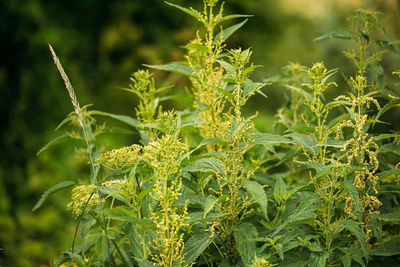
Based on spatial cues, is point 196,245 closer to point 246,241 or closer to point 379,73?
point 246,241

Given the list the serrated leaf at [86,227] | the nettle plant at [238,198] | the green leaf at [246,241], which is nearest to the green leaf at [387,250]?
the nettle plant at [238,198]

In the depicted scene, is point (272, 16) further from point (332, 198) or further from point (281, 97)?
point (332, 198)

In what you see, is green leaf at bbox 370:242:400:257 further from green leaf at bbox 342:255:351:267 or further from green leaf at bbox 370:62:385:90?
green leaf at bbox 370:62:385:90

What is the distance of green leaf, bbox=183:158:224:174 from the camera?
136 cm

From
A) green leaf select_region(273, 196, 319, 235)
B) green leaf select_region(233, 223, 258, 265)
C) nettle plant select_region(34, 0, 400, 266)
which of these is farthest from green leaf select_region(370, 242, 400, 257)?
green leaf select_region(233, 223, 258, 265)

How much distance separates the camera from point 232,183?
142 centimetres

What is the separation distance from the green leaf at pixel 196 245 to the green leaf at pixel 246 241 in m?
0.09

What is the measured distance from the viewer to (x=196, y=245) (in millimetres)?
1370

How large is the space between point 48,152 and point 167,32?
2.11 m

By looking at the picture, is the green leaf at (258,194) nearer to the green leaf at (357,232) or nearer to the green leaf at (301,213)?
the green leaf at (301,213)

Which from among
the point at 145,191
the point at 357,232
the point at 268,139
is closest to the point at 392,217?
the point at 357,232

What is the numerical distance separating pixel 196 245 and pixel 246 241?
15 centimetres

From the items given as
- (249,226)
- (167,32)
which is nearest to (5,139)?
(167,32)

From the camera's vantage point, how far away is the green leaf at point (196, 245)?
1327 millimetres
